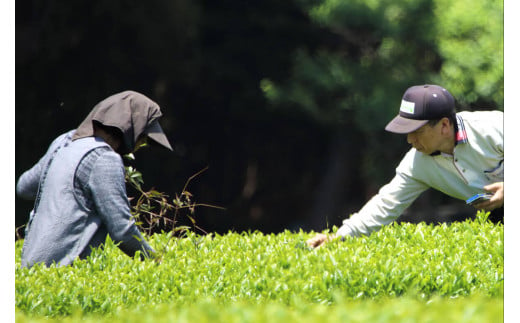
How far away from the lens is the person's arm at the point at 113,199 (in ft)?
13.7

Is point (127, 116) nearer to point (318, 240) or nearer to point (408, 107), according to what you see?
point (318, 240)

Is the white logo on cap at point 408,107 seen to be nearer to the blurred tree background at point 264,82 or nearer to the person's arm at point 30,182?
the person's arm at point 30,182

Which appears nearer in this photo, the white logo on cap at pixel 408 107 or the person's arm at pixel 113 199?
the person's arm at pixel 113 199

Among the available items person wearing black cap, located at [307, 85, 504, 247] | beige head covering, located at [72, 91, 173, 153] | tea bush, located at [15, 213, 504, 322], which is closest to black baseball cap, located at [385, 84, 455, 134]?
person wearing black cap, located at [307, 85, 504, 247]

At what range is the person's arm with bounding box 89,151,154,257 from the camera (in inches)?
164

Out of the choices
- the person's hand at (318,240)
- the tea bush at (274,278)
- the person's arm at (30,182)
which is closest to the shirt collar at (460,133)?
the tea bush at (274,278)

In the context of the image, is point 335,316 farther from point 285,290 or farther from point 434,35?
point 434,35

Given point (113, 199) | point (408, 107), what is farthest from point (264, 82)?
point (113, 199)

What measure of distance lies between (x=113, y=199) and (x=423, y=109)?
78.5 inches

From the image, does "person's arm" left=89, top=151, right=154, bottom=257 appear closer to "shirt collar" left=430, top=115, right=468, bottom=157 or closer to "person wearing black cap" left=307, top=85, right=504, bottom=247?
"person wearing black cap" left=307, top=85, right=504, bottom=247

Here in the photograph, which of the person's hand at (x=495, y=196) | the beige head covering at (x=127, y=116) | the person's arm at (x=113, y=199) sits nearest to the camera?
the person's arm at (x=113, y=199)

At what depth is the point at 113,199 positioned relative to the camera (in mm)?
4168

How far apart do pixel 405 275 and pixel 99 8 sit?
10357mm

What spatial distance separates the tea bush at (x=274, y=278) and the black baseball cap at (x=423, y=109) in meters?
0.73
